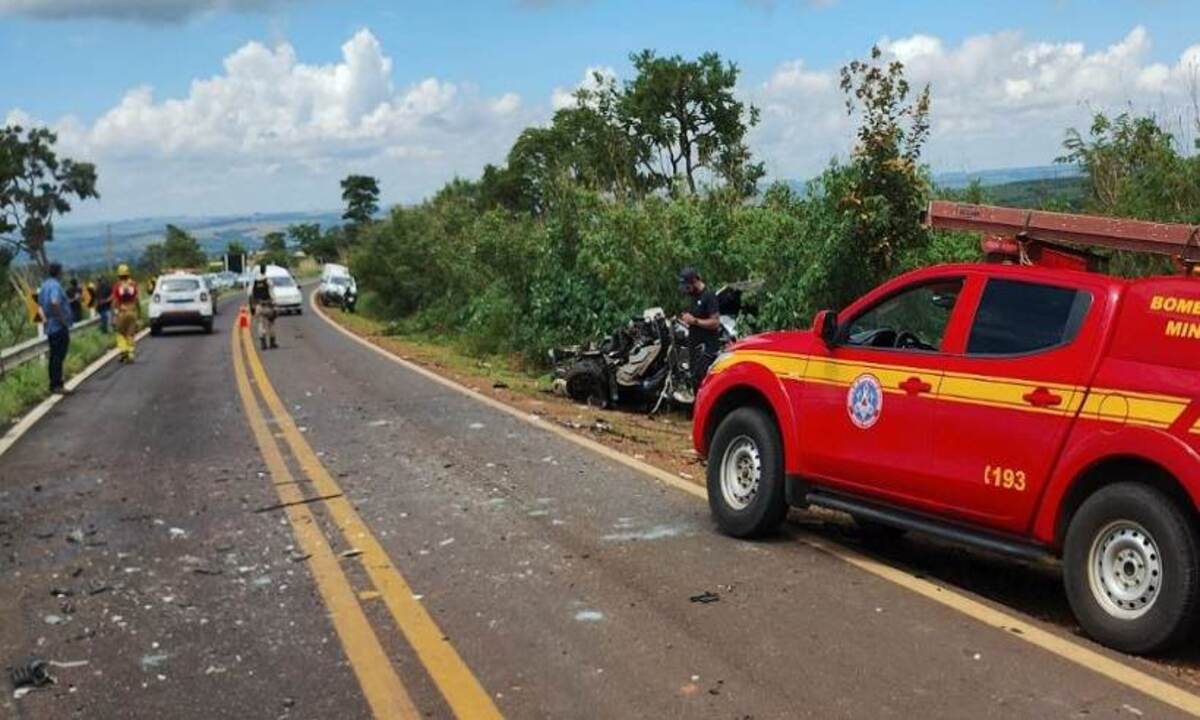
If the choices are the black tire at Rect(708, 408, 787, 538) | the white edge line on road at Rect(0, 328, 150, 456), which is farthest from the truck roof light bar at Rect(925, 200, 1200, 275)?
the white edge line on road at Rect(0, 328, 150, 456)

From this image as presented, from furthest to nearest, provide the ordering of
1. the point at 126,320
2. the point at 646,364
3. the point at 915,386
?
the point at 126,320 → the point at 646,364 → the point at 915,386

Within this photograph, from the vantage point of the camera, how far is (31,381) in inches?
655

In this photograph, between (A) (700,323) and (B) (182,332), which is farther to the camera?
(B) (182,332)

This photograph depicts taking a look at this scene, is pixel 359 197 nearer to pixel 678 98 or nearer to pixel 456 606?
pixel 678 98

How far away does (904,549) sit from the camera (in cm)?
707

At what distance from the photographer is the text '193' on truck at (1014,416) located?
16.1 ft

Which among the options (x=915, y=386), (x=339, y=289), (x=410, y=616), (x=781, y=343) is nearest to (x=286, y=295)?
(x=339, y=289)

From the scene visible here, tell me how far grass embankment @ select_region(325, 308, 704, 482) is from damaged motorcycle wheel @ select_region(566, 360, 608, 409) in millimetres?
179

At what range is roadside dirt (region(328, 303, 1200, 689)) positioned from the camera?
5.84m

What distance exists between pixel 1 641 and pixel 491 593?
2431 mm

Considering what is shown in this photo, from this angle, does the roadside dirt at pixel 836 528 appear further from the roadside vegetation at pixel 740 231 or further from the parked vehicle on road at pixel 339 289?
the parked vehicle on road at pixel 339 289

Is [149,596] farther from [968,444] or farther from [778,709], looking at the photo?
[968,444]

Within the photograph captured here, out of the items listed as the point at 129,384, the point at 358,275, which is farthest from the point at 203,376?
the point at 358,275

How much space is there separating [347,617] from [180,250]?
109362mm
